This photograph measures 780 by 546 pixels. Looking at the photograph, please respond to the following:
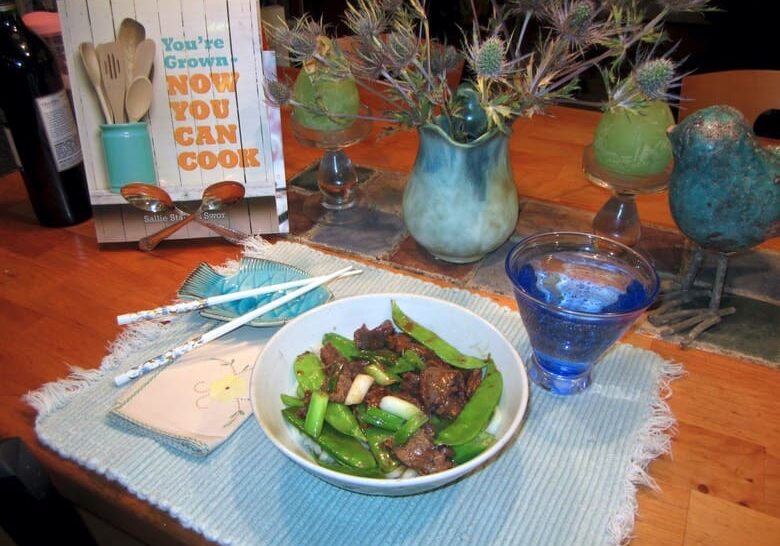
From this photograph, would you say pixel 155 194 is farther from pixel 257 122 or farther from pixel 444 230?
pixel 444 230

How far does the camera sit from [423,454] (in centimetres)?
52

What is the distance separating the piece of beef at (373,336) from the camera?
65cm

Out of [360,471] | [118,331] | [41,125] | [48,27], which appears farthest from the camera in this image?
[48,27]

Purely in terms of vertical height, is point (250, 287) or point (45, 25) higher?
point (45, 25)

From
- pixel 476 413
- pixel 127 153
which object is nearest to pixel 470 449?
pixel 476 413

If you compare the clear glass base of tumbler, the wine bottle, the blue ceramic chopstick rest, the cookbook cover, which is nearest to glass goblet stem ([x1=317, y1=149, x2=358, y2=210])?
the cookbook cover

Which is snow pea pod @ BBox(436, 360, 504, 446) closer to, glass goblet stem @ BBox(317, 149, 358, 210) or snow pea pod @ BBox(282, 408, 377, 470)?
snow pea pod @ BBox(282, 408, 377, 470)

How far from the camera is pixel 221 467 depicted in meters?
0.56

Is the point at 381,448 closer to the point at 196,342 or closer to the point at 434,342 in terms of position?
the point at 434,342

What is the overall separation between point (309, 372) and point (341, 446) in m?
0.09

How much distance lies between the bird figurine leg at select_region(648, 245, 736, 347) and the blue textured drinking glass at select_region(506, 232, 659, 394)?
0.13 m

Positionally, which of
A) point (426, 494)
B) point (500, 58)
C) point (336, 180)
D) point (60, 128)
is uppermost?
point (500, 58)

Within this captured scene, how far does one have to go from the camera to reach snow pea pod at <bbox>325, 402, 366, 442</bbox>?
1.81 feet

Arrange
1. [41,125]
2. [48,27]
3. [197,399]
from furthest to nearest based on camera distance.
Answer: [48,27] → [41,125] → [197,399]
